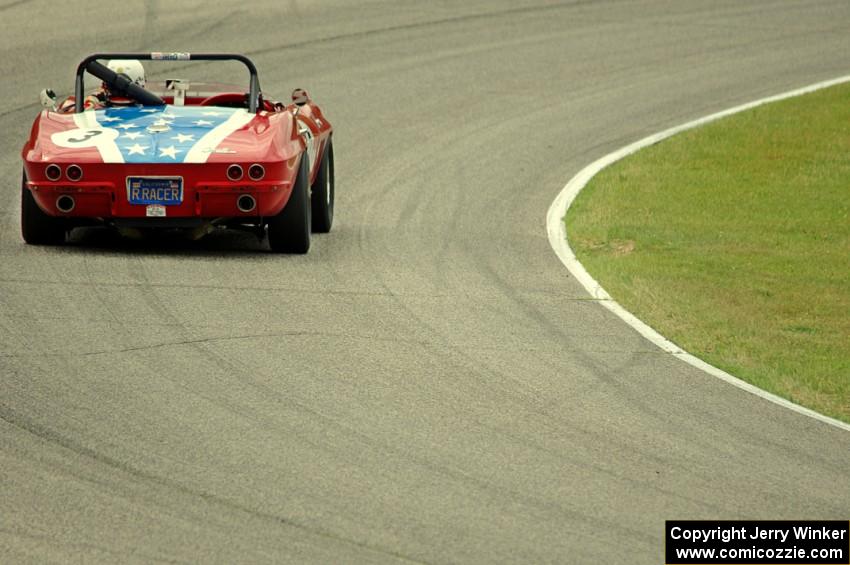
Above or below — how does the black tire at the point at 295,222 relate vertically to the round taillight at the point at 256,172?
below

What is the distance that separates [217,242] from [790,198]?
223 inches

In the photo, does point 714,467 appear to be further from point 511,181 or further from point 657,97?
point 657,97

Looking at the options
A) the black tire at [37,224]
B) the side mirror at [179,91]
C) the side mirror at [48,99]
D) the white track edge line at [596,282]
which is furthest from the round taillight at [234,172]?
the white track edge line at [596,282]

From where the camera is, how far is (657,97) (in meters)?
19.6

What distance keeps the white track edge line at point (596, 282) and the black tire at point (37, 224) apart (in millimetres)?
3681

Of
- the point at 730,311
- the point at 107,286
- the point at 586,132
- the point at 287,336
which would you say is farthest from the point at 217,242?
the point at 586,132

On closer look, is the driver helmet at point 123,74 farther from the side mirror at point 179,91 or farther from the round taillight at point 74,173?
the round taillight at point 74,173

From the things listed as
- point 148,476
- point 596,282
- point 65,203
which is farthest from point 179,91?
point 148,476

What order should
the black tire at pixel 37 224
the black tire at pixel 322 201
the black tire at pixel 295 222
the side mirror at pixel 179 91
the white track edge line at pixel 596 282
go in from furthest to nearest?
the black tire at pixel 322 201
the side mirror at pixel 179 91
the black tire at pixel 295 222
the black tire at pixel 37 224
the white track edge line at pixel 596 282

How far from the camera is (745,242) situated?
41.8 ft

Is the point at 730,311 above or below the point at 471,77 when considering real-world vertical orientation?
below

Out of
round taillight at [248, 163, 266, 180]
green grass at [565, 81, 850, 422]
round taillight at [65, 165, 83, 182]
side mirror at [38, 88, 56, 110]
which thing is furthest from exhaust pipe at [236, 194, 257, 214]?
green grass at [565, 81, 850, 422]

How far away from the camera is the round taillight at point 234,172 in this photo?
426 inches

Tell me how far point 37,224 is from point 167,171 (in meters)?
1.15
